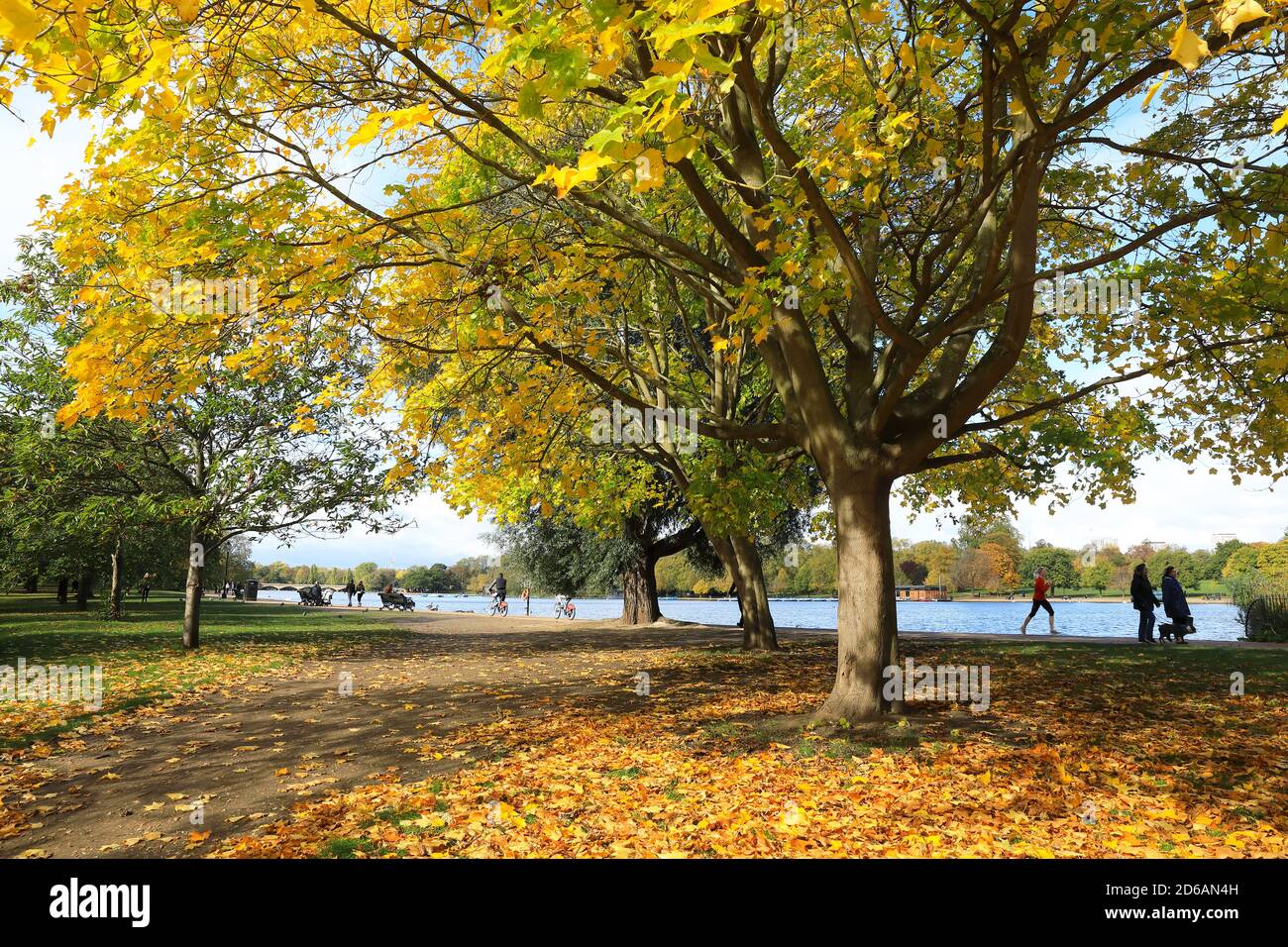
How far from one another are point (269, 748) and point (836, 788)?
5.63 m

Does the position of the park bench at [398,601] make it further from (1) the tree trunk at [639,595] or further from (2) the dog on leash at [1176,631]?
(2) the dog on leash at [1176,631]

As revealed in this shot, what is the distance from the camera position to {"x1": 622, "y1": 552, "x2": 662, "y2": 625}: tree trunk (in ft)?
85.8

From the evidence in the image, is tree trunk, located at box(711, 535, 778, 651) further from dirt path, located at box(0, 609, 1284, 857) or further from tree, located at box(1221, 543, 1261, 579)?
tree, located at box(1221, 543, 1261, 579)

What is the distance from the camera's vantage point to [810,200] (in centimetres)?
600

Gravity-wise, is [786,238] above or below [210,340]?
above

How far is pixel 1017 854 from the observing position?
455cm

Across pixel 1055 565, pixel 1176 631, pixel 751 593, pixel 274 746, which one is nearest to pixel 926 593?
pixel 1055 565

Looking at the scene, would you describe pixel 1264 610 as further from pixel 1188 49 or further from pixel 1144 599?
pixel 1188 49

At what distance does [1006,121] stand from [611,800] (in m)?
7.87

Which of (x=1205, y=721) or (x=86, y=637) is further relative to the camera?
(x=86, y=637)

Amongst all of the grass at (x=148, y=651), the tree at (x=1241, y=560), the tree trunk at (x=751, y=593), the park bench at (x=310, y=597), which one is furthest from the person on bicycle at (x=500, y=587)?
the tree at (x=1241, y=560)


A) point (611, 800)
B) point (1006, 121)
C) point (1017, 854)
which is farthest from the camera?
point (1006, 121)

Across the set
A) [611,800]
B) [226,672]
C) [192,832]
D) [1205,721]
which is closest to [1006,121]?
[1205,721]

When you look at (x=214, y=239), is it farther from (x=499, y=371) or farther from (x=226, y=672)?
(x=226, y=672)
